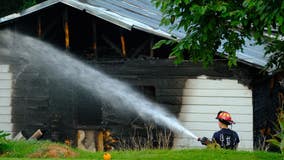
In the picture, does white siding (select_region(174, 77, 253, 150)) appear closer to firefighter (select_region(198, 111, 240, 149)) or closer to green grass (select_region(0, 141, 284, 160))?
green grass (select_region(0, 141, 284, 160))

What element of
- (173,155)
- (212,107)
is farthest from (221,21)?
(212,107)

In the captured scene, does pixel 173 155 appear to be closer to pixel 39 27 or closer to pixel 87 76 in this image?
pixel 87 76

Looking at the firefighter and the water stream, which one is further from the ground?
the water stream

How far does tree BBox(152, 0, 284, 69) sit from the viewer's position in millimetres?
7285

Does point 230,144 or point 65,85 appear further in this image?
point 65,85

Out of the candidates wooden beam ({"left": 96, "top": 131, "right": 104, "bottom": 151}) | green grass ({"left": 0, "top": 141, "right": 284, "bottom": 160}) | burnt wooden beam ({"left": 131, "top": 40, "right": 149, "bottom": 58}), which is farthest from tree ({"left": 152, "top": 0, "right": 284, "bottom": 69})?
wooden beam ({"left": 96, "top": 131, "right": 104, "bottom": 151})

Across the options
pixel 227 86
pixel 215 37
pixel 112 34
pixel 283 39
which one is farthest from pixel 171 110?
pixel 215 37

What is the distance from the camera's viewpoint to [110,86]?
566 inches

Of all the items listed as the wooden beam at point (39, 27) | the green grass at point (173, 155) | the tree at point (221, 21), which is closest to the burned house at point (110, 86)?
the wooden beam at point (39, 27)

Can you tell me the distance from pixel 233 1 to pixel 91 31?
24.5ft

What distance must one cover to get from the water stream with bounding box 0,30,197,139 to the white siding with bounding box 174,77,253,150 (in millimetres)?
288

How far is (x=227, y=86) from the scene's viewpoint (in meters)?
13.4

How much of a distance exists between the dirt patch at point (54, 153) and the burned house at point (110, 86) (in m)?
3.86

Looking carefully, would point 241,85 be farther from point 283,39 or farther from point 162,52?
point 283,39
